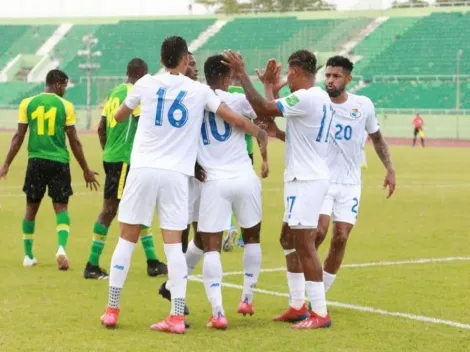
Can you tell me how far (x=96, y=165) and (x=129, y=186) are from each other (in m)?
22.7

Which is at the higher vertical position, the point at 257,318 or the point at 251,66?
the point at 251,66

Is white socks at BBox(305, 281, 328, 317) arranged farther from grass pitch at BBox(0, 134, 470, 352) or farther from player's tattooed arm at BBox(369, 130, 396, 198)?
player's tattooed arm at BBox(369, 130, 396, 198)

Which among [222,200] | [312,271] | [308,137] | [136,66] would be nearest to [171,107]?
[222,200]

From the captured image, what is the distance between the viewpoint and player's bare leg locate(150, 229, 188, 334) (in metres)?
7.76

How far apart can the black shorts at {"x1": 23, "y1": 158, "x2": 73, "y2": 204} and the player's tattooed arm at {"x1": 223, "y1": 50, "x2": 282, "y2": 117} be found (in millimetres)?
4074

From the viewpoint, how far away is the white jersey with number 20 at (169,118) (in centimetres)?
785

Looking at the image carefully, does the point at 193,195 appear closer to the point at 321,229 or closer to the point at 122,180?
the point at 321,229

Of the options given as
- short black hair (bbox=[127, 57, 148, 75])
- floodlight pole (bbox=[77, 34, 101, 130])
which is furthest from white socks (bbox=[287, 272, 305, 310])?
floodlight pole (bbox=[77, 34, 101, 130])

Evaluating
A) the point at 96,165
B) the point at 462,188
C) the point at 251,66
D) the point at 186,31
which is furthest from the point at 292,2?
the point at 462,188

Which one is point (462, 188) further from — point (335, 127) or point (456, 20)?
point (456, 20)

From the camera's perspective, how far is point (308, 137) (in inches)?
319

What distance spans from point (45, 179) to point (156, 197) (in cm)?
389

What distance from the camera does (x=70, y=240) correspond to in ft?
46.0

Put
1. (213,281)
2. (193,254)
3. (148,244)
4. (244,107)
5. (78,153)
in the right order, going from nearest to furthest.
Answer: (213,281) → (244,107) → (193,254) → (148,244) → (78,153)
